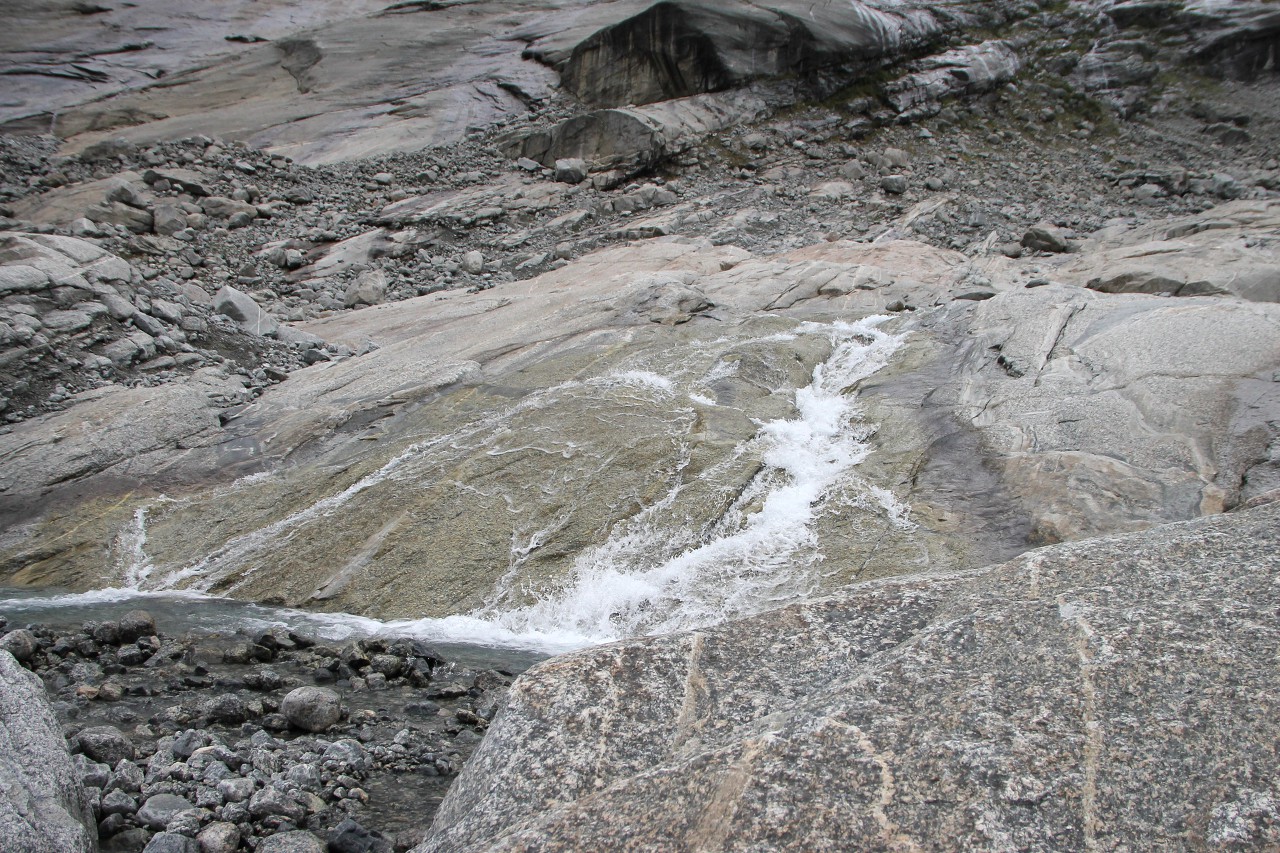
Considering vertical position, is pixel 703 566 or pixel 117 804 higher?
pixel 117 804

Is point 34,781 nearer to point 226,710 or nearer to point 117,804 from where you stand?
point 117,804

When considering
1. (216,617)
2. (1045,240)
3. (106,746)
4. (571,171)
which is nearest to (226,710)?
(106,746)

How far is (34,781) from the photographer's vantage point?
435 cm

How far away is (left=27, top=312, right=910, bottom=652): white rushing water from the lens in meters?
9.93

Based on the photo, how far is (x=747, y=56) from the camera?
29.9m

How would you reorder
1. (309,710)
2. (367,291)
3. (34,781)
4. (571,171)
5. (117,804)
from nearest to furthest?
(34,781)
(117,804)
(309,710)
(367,291)
(571,171)

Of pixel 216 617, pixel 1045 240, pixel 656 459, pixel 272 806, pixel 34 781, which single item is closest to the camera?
pixel 34 781

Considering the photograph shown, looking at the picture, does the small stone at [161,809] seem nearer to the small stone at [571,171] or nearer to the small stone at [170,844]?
the small stone at [170,844]

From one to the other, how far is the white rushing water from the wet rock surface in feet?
4.70

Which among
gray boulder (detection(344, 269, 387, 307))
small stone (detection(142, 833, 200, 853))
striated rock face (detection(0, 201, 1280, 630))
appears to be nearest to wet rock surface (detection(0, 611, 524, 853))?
small stone (detection(142, 833, 200, 853))

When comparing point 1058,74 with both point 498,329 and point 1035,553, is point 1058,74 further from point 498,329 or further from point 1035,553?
point 1035,553

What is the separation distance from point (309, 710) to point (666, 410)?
7.23 m

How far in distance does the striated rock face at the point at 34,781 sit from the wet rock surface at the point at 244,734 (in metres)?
0.01

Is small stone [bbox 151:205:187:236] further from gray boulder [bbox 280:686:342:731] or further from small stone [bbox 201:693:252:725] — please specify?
→ gray boulder [bbox 280:686:342:731]
